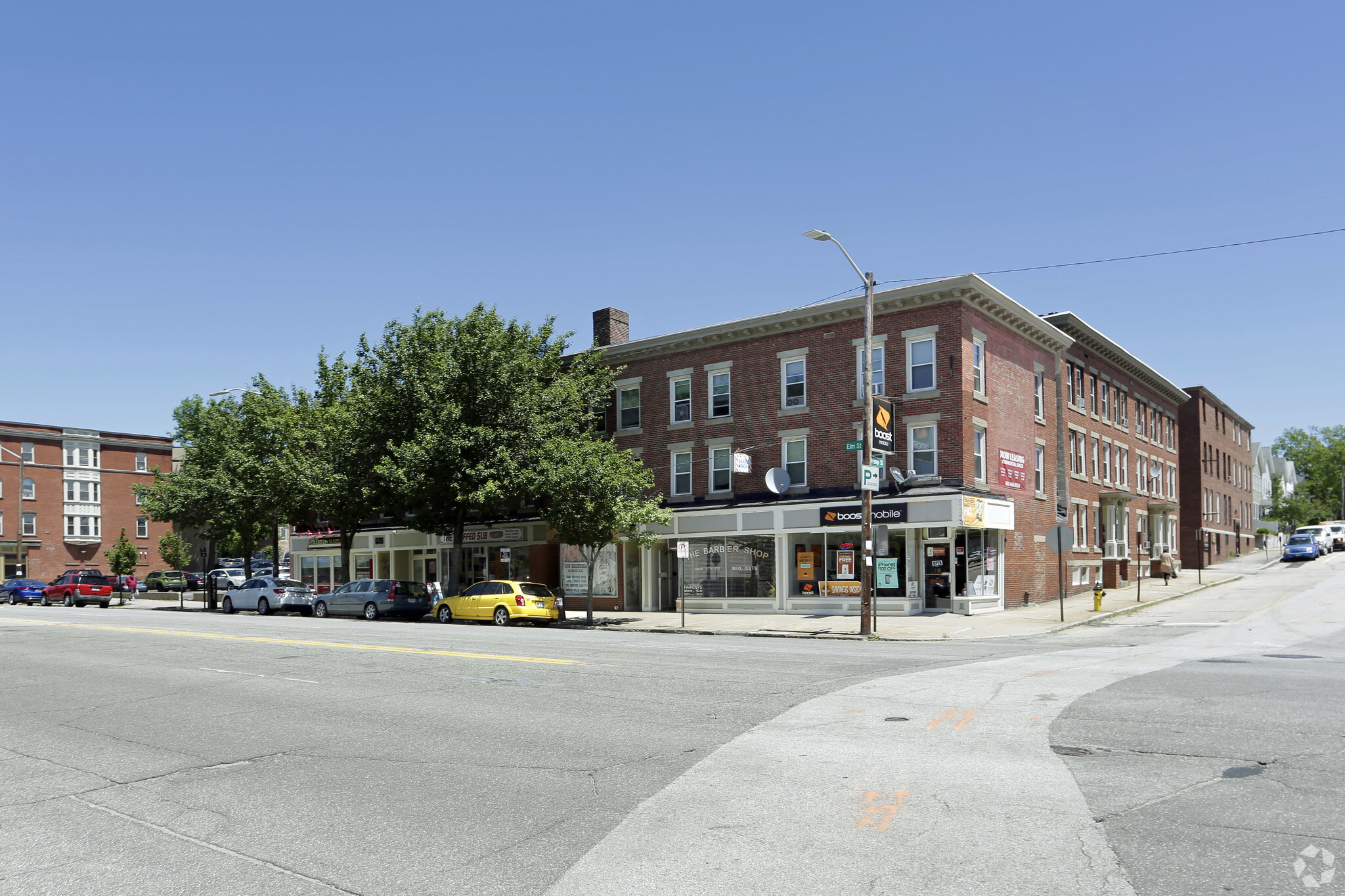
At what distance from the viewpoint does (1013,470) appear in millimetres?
34906

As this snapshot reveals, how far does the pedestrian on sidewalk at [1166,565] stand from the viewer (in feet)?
162

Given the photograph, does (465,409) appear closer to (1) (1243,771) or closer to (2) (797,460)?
(2) (797,460)

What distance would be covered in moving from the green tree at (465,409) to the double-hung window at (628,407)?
93cm

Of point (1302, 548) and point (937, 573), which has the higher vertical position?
point (937, 573)

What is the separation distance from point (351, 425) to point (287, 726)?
30.4 metres

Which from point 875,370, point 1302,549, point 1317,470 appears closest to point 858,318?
point 875,370

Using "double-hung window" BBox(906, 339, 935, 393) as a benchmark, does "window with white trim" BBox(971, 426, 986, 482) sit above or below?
below

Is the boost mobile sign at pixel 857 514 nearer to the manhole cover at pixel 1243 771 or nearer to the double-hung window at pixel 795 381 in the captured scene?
the double-hung window at pixel 795 381

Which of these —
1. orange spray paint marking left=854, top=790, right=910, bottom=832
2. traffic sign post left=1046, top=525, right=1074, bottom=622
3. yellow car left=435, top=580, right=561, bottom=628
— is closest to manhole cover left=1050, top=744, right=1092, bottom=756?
orange spray paint marking left=854, top=790, right=910, bottom=832

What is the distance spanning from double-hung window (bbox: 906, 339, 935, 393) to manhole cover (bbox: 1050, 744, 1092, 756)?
79.6ft

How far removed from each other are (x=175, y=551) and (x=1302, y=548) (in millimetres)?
77714

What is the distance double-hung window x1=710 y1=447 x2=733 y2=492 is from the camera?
36.6m

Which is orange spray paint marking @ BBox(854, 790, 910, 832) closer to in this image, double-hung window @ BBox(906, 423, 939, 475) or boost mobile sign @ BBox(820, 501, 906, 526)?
boost mobile sign @ BBox(820, 501, 906, 526)

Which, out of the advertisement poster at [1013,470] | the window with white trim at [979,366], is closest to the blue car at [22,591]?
the window with white trim at [979,366]
